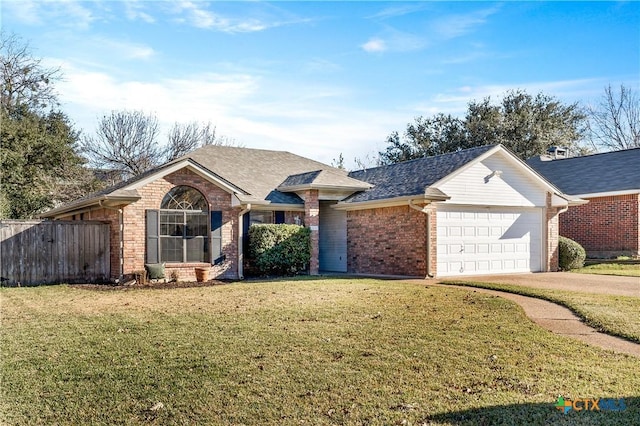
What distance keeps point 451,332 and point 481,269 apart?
32.7ft

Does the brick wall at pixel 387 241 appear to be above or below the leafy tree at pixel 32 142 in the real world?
below

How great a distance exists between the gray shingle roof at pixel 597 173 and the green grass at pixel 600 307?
37.6ft

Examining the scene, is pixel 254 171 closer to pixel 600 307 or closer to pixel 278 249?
pixel 278 249

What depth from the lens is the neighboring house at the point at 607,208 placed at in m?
21.3

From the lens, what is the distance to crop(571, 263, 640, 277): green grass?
1724 cm

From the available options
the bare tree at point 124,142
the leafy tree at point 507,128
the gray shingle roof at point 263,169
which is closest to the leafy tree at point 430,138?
the leafy tree at point 507,128

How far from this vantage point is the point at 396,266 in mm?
17156

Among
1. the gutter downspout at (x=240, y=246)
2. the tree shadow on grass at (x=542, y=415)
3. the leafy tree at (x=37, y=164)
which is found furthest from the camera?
the leafy tree at (x=37, y=164)

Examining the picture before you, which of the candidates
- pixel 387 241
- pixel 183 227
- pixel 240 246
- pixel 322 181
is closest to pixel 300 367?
pixel 183 227

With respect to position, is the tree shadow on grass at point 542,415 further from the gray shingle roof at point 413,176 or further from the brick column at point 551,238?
the brick column at point 551,238

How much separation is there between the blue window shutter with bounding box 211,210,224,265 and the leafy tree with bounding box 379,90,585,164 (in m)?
24.3

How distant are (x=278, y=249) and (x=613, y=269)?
1151 centimetres

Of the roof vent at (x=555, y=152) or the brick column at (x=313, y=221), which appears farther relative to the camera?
the roof vent at (x=555, y=152)

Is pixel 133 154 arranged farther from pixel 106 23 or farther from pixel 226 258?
pixel 106 23
